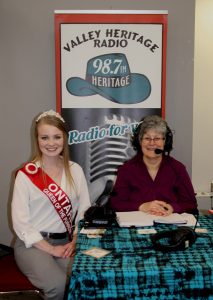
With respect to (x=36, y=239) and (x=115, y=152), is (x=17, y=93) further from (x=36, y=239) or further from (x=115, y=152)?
(x=36, y=239)

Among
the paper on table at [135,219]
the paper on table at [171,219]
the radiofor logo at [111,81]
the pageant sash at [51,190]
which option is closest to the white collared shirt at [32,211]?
the pageant sash at [51,190]

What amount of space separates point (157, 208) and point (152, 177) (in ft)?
1.06

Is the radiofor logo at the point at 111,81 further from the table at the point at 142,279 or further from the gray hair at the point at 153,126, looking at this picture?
the table at the point at 142,279

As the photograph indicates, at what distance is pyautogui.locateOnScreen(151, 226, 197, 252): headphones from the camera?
135 centimetres

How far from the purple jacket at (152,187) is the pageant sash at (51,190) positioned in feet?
1.12

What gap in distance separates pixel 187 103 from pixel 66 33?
1038 millimetres

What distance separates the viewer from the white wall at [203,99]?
291 centimetres

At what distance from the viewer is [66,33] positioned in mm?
2477

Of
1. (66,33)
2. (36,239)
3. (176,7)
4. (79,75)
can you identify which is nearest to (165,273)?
(36,239)

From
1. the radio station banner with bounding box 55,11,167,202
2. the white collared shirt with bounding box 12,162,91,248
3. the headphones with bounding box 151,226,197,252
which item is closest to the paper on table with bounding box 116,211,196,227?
the headphones with bounding box 151,226,197,252

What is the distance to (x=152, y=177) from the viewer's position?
2145 millimetres

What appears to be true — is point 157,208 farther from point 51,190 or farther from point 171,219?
point 51,190

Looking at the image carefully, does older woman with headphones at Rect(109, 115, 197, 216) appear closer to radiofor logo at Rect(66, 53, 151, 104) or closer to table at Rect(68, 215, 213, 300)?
radiofor logo at Rect(66, 53, 151, 104)

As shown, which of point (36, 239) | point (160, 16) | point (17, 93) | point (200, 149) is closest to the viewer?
point (36, 239)
